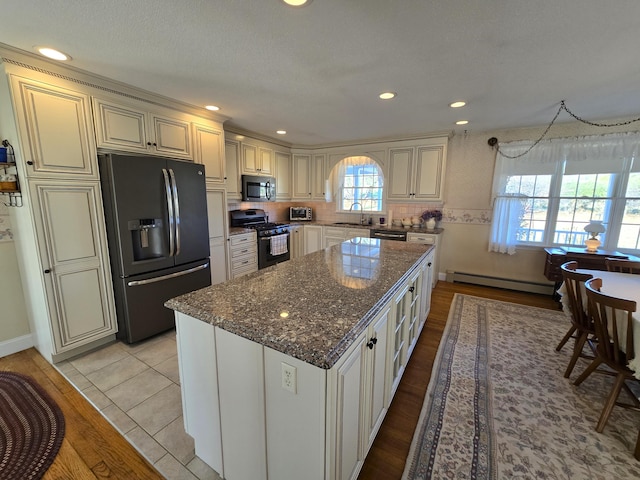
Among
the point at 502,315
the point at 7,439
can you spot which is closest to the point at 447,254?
the point at 502,315

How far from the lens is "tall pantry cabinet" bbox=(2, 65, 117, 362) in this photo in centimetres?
195

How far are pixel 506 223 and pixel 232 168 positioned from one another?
410 cm

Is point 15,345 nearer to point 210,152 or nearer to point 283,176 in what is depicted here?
point 210,152

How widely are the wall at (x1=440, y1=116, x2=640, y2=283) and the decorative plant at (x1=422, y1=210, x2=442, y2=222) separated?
10 cm

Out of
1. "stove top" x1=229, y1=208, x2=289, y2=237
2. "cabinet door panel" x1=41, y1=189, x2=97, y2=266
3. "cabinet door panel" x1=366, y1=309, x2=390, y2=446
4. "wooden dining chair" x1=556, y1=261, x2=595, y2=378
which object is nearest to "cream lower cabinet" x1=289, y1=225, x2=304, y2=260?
"stove top" x1=229, y1=208, x2=289, y2=237

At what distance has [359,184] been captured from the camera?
510 centimetres

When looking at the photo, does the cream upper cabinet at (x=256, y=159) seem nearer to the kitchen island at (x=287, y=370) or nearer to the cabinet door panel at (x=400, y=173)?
the cabinet door panel at (x=400, y=173)

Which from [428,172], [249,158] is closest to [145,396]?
[249,158]

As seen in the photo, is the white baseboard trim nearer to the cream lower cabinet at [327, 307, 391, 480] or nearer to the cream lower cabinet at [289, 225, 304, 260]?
the cream lower cabinet at [327, 307, 391, 480]

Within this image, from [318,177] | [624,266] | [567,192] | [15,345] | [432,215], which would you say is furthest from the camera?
[318,177]

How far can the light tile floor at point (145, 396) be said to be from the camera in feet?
4.81

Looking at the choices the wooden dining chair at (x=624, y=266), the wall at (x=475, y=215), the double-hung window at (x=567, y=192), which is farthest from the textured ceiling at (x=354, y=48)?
the wooden dining chair at (x=624, y=266)

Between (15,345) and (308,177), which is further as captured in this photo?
(308,177)

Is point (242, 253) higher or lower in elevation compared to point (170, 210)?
lower
